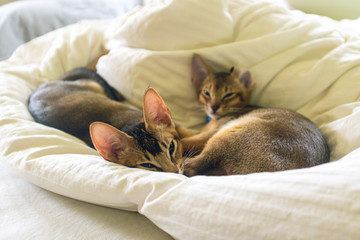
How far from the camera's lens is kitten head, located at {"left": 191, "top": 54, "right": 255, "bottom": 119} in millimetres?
1521

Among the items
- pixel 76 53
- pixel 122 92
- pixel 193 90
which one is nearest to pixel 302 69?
pixel 193 90

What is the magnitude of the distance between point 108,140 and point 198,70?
730 mm

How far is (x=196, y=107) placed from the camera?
1673 millimetres

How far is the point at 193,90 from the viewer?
5.37ft

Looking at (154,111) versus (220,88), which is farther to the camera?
(220,88)

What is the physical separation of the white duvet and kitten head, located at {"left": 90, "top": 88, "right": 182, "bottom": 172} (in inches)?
3.4

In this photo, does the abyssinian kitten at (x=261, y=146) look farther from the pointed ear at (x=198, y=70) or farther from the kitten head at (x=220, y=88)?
the pointed ear at (x=198, y=70)

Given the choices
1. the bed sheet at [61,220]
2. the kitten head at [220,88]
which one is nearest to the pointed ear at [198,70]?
the kitten head at [220,88]

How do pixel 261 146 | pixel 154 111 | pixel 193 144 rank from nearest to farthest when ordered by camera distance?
1. pixel 261 146
2. pixel 154 111
3. pixel 193 144

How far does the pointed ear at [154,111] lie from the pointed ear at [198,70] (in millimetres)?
471

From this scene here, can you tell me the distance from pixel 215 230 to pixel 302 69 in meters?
1.05

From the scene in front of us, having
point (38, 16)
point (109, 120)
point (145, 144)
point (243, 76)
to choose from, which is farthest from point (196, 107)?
point (38, 16)

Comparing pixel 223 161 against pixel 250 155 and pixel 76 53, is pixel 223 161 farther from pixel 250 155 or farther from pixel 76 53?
pixel 76 53

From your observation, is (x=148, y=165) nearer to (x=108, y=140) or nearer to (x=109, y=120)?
(x=108, y=140)
